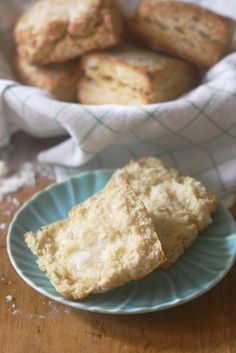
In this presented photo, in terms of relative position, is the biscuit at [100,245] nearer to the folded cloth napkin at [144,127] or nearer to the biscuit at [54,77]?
the folded cloth napkin at [144,127]

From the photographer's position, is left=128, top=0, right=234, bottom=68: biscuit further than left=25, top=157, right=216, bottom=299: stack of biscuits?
Yes

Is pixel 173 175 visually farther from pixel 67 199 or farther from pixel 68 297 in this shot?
pixel 68 297

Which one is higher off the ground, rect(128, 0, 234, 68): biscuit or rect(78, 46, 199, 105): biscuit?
rect(128, 0, 234, 68): biscuit

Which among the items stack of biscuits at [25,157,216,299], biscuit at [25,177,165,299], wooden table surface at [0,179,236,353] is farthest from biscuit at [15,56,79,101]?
wooden table surface at [0,179,236,353]

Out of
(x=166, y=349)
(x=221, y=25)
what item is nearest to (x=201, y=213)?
(x=166, y=349)

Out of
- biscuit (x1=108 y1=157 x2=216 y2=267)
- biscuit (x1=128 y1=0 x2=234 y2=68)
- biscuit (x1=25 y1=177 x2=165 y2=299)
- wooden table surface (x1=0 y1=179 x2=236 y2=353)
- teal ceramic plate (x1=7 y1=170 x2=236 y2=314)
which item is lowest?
wooden table surface (x1=0 y1=179 x2=236 y2=353)

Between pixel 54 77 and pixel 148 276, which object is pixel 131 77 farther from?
pixel 148 276

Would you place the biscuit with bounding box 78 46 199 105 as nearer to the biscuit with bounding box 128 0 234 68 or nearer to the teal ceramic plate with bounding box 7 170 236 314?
the biscuit with bounding box 128 0 234 68
